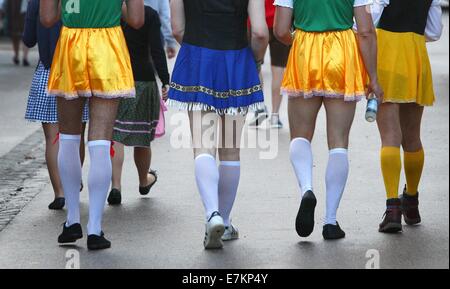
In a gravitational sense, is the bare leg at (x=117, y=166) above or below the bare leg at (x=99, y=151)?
below

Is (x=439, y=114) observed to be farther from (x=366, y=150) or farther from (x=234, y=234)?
(x=234, y=234)

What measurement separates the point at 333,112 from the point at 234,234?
0.98 meters

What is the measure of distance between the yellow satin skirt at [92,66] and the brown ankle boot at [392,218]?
1843 millimetres

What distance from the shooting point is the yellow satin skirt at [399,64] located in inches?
322

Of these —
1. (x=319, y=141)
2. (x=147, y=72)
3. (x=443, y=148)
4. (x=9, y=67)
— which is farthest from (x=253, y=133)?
(x=9, y=67)

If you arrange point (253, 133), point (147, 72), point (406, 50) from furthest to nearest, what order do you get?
point (253, 133) → point (147, 72) → point (406, 50)

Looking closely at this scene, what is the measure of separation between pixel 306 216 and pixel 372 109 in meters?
0.76

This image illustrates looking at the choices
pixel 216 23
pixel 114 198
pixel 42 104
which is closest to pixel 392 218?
pixel 216 23

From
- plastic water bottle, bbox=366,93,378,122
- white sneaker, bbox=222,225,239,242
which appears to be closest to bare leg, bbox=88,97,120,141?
white sneaker, bbox=222,225,239,242

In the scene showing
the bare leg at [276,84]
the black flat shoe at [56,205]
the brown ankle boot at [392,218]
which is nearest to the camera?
the brown ankle boot at [392,218]

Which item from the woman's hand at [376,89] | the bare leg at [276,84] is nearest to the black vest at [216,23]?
the woman's hand at [376,89]

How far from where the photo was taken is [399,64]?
26.9ft

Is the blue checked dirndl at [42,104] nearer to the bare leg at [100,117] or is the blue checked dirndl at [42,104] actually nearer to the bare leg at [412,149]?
the bare leg at [100,117]

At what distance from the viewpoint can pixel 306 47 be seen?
7.81 m
